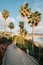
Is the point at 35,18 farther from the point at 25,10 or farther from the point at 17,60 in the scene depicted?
the point at 17,60

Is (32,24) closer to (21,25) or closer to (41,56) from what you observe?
(21,25)

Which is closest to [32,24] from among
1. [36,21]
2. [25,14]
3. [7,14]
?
[36,21]

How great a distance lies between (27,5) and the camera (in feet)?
271

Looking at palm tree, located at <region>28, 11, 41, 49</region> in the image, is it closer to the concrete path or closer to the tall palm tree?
the tall palm tree

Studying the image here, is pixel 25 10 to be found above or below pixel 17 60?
above

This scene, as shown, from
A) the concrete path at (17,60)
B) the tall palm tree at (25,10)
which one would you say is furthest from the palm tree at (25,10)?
the concrete path at (17,60)

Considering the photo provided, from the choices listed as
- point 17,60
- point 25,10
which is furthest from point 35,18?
Answer: point 17,60

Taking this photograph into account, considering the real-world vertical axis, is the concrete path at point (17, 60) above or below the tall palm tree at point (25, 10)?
below

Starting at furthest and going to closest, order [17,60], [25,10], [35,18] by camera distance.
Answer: [25,10], [35,18], [17,60]

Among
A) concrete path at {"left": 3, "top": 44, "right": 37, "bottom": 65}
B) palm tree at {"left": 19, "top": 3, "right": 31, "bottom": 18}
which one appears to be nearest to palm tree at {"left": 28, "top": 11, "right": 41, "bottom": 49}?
palm tree at {"left": 19, "top": 3, "right": 31, "bottom": 18}

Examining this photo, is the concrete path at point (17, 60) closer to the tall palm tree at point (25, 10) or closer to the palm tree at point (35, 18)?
the palm tree at point (35, 18)

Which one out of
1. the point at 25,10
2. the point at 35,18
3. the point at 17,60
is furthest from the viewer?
the point at 25,10

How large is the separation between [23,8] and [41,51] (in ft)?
189

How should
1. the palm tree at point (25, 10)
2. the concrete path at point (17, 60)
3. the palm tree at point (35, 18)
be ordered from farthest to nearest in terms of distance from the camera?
the palm tree at point (25, 10), the palm tree at point (35, 18), the concrete path at point (17, 60)
